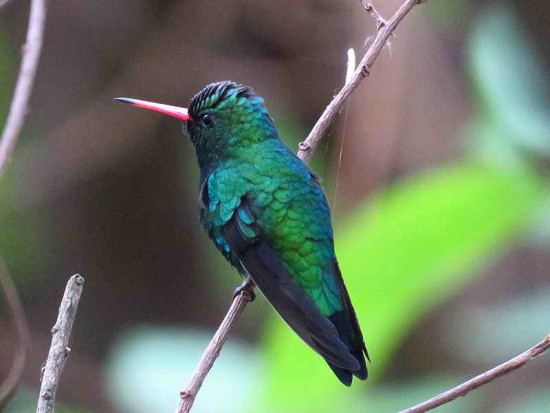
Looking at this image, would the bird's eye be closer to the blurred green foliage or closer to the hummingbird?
the hummingbird

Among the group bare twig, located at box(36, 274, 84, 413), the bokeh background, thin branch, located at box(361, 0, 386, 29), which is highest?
thin branch, located at box(361, 0, 386, 29)

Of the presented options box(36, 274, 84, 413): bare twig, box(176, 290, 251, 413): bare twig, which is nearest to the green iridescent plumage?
box(176, 290, 251, 413): bare twig

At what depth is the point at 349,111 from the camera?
12.5 ft

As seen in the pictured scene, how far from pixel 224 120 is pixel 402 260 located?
→ 1151 millimetres

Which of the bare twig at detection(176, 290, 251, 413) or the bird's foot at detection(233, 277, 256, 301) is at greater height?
A: the bare twig at detection(176, 290, 251, 413)

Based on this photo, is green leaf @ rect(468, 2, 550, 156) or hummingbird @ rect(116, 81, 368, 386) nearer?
hummingbird @ rect(116, 81, 368, 386)

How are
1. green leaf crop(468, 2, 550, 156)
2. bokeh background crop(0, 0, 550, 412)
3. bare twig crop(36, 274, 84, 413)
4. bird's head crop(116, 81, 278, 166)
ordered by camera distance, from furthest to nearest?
1. bokeh background crop(0, 0, 550, 412)
2. bird's head crop(116, 81, 278, 166)
3. green leaf crop(468, 2, 550, 156)
4. bare twig crop(36, 274, 84, 413)

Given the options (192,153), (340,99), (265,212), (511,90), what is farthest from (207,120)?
(192,153)

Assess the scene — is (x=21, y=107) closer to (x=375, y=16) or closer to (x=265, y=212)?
(x=265, y=212)

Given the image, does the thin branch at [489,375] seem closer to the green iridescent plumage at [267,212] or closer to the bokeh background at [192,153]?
the green iridescent plumage at [267,212]

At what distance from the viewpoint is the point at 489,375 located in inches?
57.2

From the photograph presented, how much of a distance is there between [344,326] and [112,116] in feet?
8.59

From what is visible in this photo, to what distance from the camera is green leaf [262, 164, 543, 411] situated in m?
1.54

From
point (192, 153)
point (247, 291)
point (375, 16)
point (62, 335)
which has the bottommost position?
point (192, 153)
